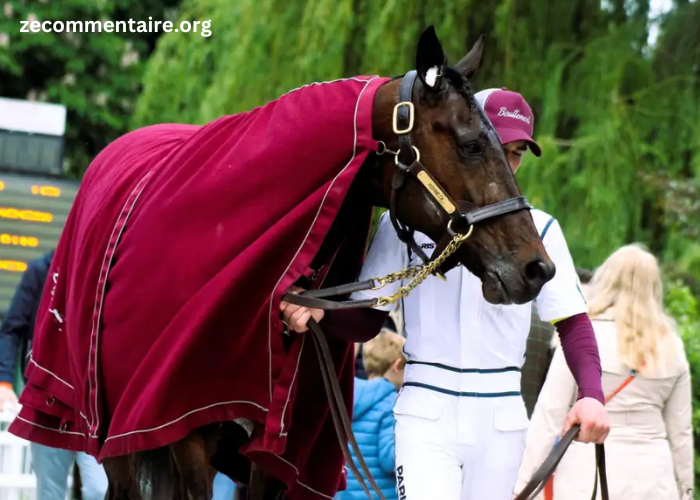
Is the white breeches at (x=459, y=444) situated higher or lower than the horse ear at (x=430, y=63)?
lower

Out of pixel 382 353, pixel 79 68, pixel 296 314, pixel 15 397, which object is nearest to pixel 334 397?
pixel 296 314

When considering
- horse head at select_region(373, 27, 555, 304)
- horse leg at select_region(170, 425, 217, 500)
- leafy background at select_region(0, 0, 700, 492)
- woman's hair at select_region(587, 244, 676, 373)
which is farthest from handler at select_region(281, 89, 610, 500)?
leafy background at select_region(0, 0, 700, 492)

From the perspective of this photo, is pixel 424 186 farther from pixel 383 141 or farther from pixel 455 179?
pixel 383 141

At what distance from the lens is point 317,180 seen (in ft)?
11.6

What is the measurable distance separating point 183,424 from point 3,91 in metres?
17.6

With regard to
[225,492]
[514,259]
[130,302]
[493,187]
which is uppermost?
[493,187]

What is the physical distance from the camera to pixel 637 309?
5281 millimetres

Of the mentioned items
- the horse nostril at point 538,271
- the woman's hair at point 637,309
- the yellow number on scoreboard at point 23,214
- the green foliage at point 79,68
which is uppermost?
the green foliage at point 79,68

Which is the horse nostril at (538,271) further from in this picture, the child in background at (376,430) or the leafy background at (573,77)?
the leafy background at (573,77)

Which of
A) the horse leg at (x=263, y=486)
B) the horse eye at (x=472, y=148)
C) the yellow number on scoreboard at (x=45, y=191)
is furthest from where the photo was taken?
the yellow number on scoreboard at (x=45, y=191)

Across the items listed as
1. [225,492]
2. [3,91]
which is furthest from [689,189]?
[3,91]

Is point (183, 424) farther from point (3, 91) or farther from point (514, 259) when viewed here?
point (3, 91)

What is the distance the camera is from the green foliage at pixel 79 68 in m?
18.9

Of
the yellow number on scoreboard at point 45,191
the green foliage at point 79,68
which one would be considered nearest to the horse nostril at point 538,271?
the yellow number on scoreboard at point 45,191
